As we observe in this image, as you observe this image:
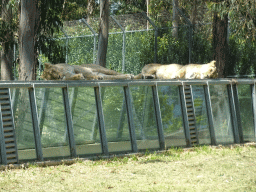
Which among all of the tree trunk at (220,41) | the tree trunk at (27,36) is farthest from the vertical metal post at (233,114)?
the tree trunk at (27,36)

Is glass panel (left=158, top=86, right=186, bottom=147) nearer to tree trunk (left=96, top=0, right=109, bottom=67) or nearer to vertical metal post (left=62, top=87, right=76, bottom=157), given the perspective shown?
vertical metal post (left=62, top=87, right=76, bottom=157)

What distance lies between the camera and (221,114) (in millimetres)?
11078

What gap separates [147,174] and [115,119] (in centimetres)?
213

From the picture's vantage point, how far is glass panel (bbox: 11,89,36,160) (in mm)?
8047

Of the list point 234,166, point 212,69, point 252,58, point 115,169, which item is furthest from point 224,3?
point 115,169

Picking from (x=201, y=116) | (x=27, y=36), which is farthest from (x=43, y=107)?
(x=201, y=116)

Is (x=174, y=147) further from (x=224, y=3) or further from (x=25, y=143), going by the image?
(x=224, y=3)

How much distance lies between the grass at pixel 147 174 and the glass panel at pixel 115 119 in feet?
1.30

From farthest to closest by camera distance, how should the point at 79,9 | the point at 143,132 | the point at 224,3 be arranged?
the point at 79,9 < the point at 224,3 < the point at 143,132

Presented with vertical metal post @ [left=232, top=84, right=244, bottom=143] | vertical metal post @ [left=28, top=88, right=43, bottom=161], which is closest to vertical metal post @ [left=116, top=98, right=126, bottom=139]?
vertical metal post @ [left=28, top=88, right=43, bottom=161]

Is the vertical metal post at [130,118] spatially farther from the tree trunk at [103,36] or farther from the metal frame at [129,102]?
the tree trunk at [103,36]

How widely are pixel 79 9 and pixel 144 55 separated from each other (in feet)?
49.0

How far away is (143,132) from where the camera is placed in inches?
384

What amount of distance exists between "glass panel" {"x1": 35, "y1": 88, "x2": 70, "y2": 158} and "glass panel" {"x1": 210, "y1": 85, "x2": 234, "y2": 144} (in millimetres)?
3890
